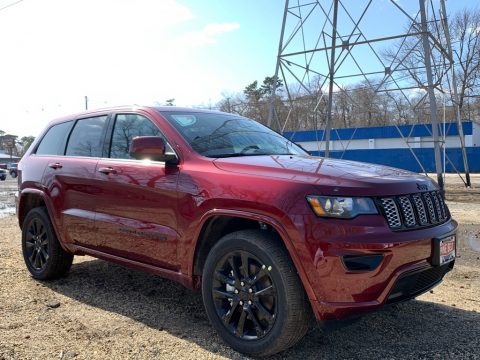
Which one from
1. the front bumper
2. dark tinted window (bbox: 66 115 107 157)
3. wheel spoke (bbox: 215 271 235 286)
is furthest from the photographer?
dark tinted window (bbox: 66 115 107 157)

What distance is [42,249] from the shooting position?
17.7 ft

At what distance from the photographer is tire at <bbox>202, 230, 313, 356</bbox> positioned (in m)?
3.16

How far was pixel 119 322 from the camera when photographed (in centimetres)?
409

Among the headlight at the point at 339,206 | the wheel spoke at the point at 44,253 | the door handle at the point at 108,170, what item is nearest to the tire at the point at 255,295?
the headlight at the point at 339,206

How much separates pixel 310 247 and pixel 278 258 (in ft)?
0.88

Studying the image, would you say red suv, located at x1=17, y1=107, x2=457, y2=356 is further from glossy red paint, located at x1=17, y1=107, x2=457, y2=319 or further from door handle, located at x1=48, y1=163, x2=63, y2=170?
door handle, located at x1=48, y1=163, x2=63, y2=170

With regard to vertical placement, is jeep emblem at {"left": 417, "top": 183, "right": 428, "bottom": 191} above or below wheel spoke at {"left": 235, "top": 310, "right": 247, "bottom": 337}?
→ above

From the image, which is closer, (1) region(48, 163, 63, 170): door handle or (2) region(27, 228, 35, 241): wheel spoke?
(1) region(48, 163, 63, 170): door handle

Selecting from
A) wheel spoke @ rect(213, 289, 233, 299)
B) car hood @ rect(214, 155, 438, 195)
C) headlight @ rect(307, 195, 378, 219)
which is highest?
car hood @ rect(214, 155, 438, 195)

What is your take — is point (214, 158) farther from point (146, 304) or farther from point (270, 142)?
point (146, 304)

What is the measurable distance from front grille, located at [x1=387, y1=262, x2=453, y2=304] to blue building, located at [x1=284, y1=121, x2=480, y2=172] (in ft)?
112

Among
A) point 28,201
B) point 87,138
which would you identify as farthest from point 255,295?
point 28,201

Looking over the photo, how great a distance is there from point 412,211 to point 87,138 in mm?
3380

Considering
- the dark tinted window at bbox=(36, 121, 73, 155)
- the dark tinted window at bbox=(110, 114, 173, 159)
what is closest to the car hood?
the dark tinted window at bbox=(110, 114, 173, 159)
